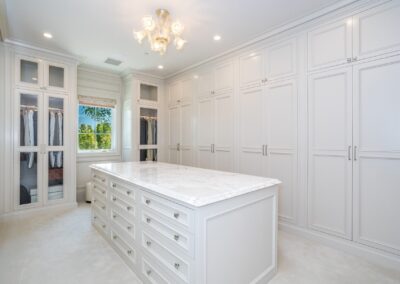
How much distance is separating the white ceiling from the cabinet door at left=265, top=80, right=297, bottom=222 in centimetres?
88

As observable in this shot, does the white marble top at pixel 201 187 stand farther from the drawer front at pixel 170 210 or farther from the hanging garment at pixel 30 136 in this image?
the hanging garment at pixel 30 136

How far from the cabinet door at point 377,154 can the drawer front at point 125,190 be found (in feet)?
7.78

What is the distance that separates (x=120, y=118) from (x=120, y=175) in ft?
10.7

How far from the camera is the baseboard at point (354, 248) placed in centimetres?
208

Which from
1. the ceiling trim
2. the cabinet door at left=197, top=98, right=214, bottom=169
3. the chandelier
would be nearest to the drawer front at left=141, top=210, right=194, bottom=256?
the chandelier

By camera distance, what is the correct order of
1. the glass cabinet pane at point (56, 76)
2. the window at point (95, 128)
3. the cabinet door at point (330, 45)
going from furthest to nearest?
the window at point (95, 128) < the glass cabinet pane at point (56, 76) < the cabinet door at point (330, 45)

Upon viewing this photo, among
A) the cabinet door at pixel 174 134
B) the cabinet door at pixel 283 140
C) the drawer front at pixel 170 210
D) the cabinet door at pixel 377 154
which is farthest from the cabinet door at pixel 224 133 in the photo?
the drawer front at pixel 170 210

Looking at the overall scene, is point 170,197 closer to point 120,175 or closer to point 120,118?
point 120,175

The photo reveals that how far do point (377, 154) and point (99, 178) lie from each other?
10.6ft

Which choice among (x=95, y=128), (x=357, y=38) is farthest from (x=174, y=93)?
(x=357, y=38)

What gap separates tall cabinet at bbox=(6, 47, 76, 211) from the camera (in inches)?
135

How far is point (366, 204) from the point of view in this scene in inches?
89.0

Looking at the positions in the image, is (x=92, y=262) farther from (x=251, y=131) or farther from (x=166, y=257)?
(x=251, y=131)

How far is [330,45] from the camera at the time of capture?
2.51m
